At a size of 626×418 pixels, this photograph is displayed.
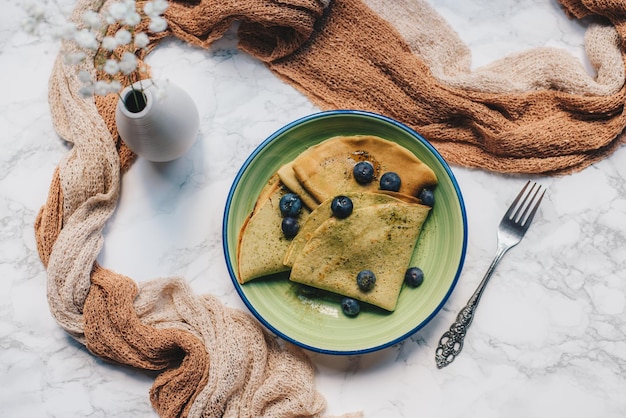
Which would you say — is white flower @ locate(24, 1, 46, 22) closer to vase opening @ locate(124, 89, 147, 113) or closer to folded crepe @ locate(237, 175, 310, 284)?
vase opening @ locate(124, 89, 147, 113)

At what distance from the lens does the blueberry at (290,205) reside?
1.87 meters

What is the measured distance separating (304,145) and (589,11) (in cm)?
102

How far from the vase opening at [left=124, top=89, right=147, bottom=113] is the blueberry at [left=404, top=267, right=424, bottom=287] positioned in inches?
35.8

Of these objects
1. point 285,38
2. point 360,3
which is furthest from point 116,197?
point 360,3

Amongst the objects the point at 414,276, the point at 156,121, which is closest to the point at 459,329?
the point at 414,276

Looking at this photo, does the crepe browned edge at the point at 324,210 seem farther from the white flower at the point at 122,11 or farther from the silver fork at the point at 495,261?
the white flower at the point at 122,11

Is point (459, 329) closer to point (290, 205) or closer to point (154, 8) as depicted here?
point (290, 205)

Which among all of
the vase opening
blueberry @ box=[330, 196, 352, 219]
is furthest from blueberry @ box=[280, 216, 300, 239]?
the vase opening

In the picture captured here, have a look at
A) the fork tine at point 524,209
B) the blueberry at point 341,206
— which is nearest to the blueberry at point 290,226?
the blueberry at point 341,206

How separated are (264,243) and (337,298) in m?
0.29

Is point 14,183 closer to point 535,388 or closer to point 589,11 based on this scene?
point 535,388

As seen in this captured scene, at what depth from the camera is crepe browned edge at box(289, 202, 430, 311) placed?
6.05 feet

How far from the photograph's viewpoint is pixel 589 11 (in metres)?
2.03

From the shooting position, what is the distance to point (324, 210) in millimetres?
1855
